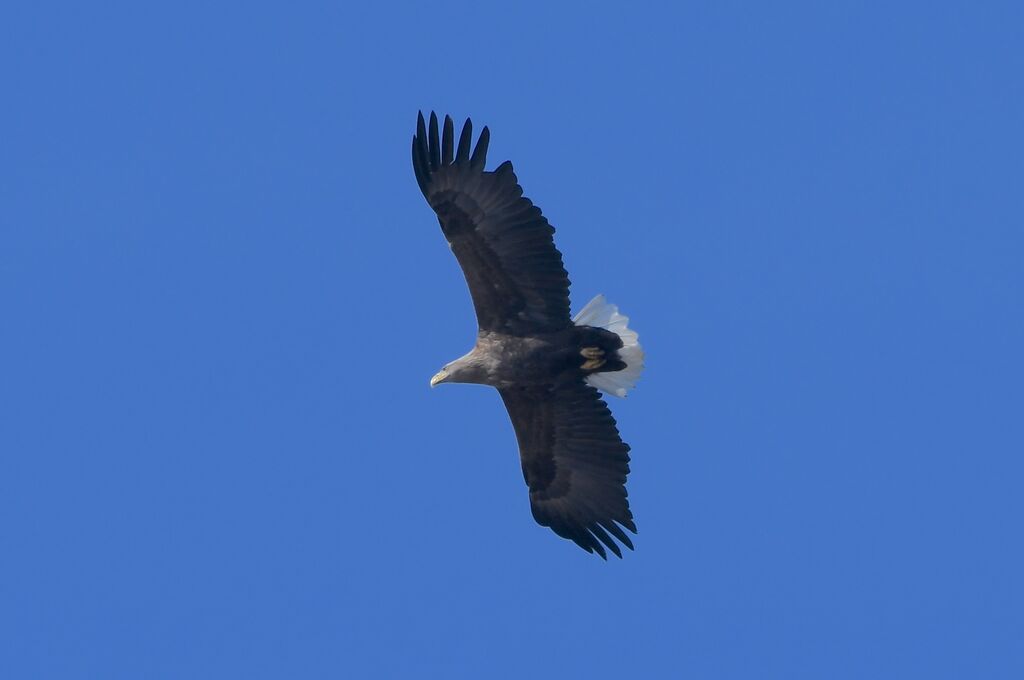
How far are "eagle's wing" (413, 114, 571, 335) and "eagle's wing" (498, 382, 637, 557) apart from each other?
90 cm

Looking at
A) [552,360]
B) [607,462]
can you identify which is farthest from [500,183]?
[607,462]

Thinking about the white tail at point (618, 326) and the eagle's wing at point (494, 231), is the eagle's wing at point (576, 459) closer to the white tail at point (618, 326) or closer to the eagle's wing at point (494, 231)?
the white tail at point (618, 326)

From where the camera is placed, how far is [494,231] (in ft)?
61.3

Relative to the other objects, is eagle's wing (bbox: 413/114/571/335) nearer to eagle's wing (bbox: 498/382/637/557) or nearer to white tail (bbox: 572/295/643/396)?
white tail (bbox: 572/295/643/396)

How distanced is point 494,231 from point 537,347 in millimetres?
1191

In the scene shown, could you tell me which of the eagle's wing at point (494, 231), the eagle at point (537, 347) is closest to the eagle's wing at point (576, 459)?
the eagle at point (537, 347)

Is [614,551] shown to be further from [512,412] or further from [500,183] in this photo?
[500,183]

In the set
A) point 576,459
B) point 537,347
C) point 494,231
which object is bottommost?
point 576,459

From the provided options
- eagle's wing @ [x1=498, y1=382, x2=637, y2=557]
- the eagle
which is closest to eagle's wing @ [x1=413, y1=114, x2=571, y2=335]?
the eagle

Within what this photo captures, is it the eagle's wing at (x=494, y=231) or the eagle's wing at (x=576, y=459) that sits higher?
the eagle's wing at (x=494, y=231)

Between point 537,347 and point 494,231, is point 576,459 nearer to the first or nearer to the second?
point 537,347

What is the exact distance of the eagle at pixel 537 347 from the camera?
18578 millimetres

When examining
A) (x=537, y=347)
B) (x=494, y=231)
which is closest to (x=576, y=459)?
(x=537, y=347)

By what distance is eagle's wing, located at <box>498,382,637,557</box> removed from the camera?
19.5m
